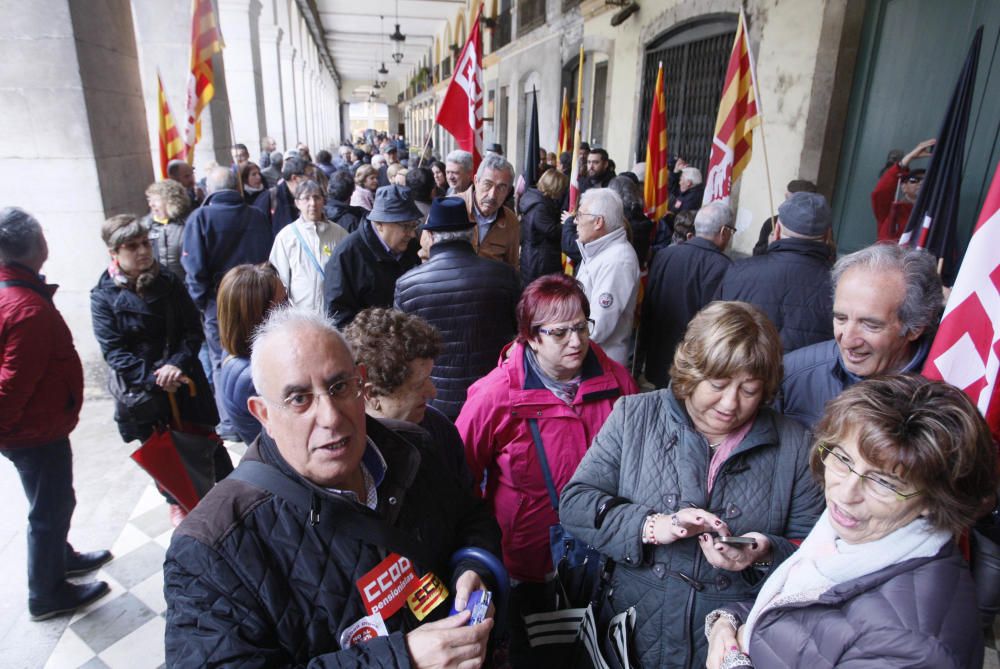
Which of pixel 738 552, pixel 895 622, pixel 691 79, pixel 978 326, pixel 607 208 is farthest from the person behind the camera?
pixel 691 79

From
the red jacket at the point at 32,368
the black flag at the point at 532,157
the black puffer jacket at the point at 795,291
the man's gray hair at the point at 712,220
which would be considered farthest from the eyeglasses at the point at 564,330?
the black flag at the point at 532,157

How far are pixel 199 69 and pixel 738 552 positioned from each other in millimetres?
5539

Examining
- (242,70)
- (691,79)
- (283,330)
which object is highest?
(242,70)

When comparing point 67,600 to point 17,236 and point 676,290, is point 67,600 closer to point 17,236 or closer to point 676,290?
point 17,236

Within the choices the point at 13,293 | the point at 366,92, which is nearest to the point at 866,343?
the point at 13,293

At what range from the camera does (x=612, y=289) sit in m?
3.20

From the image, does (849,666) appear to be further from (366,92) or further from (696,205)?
(366,92)

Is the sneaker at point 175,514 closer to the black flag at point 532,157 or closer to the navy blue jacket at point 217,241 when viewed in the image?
the navy blue jacket at point 217,241

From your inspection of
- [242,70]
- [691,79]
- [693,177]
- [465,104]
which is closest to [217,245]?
[465,104]

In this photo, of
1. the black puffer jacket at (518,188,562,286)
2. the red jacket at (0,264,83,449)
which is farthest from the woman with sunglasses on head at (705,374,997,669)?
the black puffer jacket at (518,188,562,286)

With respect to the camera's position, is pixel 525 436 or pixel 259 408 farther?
pixel 525 436

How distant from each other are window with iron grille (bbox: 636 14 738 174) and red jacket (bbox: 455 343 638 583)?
6.42 metres

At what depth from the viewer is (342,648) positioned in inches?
49.0

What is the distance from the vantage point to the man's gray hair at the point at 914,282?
76.2 inches
